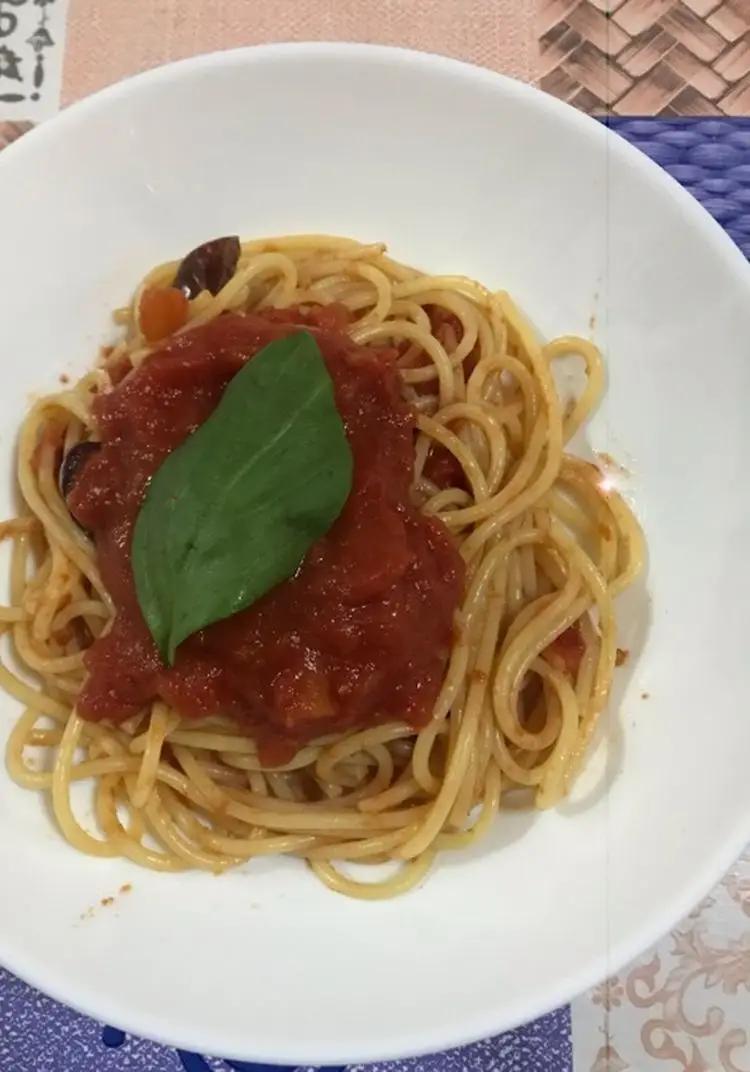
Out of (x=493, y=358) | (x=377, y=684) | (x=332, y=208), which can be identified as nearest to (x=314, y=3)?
(x=332, y=208)

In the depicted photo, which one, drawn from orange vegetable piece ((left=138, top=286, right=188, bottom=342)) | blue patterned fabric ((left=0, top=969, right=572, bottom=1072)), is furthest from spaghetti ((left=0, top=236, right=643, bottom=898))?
blue patterned fabric ((left=0, top=969, right=572, bottom=1072))

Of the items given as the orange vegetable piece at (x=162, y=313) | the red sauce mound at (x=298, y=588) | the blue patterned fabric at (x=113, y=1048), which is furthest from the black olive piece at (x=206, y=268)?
the blue patterned fabric at (x=113, y=1048)

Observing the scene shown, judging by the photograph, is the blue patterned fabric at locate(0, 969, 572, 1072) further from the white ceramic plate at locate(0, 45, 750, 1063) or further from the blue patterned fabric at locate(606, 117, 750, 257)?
the blue patterned fabric at locate(606, 117, 750, 257)

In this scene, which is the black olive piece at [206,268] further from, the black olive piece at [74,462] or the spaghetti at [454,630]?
the black olive piece at [74,462]

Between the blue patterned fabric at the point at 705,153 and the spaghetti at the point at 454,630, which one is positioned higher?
the blue patterned fabric at the point at 705,153

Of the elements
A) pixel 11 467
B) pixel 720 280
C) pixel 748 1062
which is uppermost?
pixel 720 280

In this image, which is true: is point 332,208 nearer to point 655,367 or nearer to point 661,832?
point 655,367

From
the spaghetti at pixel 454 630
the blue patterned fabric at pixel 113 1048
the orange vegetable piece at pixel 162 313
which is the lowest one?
the blue patterned fabric at pixel 113 1048
